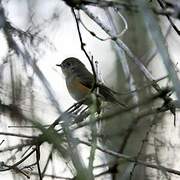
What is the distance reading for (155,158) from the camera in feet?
8.43

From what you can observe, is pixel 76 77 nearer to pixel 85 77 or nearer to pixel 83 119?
pixel 85 77

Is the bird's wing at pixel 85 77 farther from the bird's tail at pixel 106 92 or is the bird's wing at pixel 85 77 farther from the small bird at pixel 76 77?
the bird's tail at pixel 106 92

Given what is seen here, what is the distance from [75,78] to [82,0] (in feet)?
13.1

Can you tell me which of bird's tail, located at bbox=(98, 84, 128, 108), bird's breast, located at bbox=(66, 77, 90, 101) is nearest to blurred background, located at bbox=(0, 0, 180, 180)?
bird's tail, located at bbox=(98, 84, 128, 108)

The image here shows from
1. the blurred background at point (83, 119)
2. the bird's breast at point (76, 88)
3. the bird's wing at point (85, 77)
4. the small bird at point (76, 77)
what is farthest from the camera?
the bird's wing at point (85, 77)

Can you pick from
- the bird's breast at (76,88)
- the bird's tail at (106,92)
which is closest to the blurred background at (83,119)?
the bird's tail at (106,92)

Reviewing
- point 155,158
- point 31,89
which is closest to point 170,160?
point 155,158

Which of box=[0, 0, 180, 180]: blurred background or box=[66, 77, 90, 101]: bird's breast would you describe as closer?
box=[0, 0, 180, 180]: blurred background

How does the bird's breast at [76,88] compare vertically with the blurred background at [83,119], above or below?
above

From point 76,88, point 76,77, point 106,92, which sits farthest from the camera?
point 76,77

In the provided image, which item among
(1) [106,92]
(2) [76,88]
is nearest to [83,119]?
(1) [106,92]

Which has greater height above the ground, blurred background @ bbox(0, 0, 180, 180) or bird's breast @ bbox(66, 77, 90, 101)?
bird's breast @ bbox(66, 77, 90, 101)

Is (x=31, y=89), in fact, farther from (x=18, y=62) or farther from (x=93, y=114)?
(x=93, y=114)

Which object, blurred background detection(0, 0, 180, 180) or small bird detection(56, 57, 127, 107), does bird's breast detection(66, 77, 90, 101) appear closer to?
small bird detection(56, 57, 127, 107)
